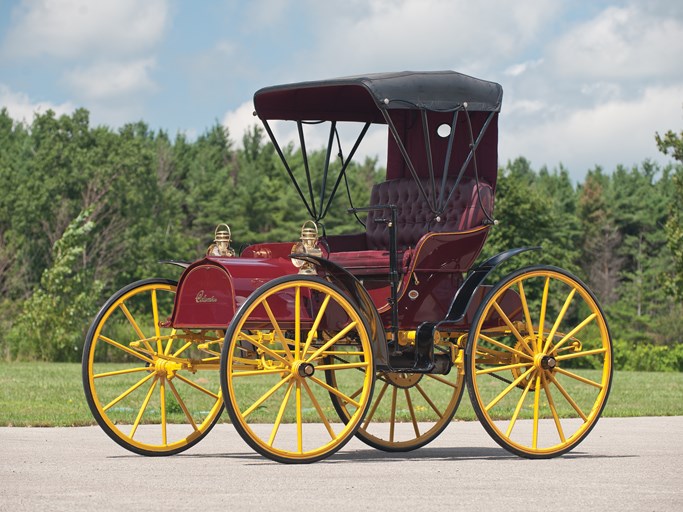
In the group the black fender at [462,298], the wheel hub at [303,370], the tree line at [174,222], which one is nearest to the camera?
the wheel hub at [303,370]

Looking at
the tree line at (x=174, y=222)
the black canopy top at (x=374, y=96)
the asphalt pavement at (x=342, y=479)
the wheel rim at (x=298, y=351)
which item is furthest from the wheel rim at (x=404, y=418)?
the tree line at (x=174, y=222)

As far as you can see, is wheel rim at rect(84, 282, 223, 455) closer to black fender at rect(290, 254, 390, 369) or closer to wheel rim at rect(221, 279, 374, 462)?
wheel rim at rect(221, 279, 374, 462)

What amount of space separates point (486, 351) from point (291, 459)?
2.22m

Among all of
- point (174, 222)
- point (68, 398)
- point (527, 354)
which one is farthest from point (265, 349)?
point (174, 222)

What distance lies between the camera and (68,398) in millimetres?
17516

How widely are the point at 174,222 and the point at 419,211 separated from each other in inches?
2648

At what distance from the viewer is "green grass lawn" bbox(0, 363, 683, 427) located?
1424 cm

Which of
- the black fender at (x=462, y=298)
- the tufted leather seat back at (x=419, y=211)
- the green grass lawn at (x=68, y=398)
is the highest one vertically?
the tufted leather seat back at (x=419, y=211)

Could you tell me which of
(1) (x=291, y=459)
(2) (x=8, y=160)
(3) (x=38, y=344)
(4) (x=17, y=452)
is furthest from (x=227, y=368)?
(2) (x=8, y=160)

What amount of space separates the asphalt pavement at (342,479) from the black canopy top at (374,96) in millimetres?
2731

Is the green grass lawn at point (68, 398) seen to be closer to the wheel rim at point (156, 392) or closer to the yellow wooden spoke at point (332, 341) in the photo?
the wheel rim at point (156, 392)

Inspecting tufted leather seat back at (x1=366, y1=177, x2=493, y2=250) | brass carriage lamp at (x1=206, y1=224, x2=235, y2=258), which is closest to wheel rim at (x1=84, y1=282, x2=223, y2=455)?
brass carriage lamp at (x1=206, y1=224, x2=235, y2=258)

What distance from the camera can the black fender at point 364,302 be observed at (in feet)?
30.4

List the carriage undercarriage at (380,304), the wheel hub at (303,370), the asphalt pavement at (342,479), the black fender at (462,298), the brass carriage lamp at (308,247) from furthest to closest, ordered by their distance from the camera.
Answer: the black fender at (462,298) < the brass carriage lamp at (308,247) < the carriage undercarriage at (380,304) < the wheel hub at (303,370) < the asphalt pavement at (342,479)
